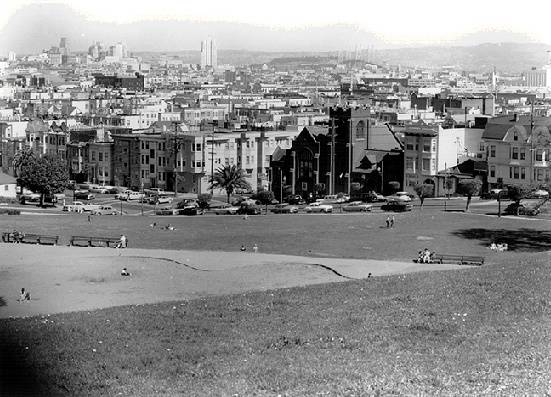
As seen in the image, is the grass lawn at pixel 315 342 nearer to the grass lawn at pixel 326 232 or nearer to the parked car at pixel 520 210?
the grass lawn at pixel 326 232

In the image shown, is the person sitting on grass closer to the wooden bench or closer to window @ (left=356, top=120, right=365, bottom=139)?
Result: the wooden bench

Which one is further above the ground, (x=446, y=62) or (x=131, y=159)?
(x=446, y=62)

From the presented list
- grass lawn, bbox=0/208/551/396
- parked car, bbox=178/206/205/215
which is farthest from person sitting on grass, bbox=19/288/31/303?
parked car, bbox=178/206/205/215

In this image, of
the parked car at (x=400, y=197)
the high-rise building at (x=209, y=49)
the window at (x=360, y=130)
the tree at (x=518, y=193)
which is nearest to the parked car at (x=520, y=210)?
the tree at (x=518, y=193)

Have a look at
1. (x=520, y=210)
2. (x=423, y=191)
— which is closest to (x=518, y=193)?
(x=520, y=210)

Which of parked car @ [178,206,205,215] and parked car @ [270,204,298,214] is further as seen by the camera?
parked car @ [178,206,205,215]

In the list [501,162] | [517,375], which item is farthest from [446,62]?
[517,375]

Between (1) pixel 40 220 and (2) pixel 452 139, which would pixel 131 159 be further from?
(1) pixel 40 220
